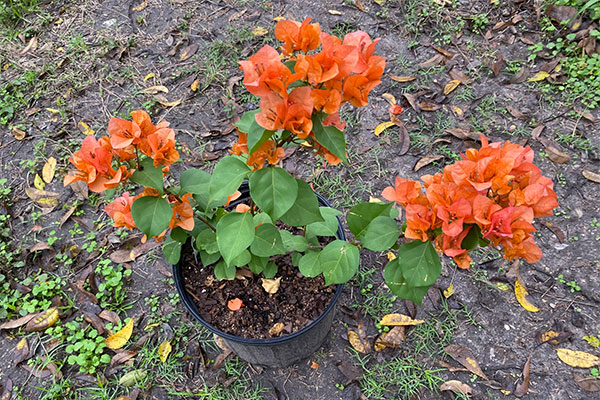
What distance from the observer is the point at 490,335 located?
2162mm

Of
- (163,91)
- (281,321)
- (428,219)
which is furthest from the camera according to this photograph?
(163,91)

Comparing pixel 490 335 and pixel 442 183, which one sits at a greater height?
pixel 442 183

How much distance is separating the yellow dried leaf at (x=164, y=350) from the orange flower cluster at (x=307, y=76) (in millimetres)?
1630

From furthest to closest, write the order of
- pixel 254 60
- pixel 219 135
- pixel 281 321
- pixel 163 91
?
pixel 163 91, pixel 219 135, pixel 281 321, pixel 254 60

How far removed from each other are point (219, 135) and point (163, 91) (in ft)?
2.23

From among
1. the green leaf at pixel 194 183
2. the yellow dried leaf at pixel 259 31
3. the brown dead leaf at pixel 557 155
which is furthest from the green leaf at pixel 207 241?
the yellow dried leaf at pixel 259 31

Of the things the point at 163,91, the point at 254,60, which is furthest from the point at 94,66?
the point at 254,60

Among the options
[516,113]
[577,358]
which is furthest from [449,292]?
[516,113]

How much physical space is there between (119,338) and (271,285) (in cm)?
95

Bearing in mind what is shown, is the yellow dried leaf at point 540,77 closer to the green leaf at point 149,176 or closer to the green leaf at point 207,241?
the green leaf at point 207,241

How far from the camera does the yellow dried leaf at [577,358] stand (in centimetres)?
203

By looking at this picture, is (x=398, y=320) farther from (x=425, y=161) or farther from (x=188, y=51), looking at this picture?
(x=188, y=51)

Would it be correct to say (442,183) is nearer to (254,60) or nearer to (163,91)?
(254,60)

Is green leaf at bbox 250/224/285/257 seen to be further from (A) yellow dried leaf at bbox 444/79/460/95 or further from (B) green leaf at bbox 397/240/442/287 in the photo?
(A) yellow dried leaf at bbox 444/79/460/95
